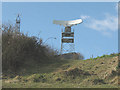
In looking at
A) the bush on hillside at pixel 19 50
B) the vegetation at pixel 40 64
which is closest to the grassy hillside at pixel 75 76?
the vegetation at pixel 40 64

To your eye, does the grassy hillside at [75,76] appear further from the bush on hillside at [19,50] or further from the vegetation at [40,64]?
the bush on hillside at [19,50]

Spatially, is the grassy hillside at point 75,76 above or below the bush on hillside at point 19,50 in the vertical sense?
below

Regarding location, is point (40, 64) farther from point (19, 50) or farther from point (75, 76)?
point (75, 76)

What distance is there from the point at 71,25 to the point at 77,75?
1554 centimetres

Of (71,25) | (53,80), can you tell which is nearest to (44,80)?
(53,80)

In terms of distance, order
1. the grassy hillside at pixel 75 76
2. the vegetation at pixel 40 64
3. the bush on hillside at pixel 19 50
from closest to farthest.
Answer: the grassy hillside at pixel 75 76 → the vegetation at pixel 40 64 → the bush on hillside at pixel 19 50

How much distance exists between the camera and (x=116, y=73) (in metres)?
14.6

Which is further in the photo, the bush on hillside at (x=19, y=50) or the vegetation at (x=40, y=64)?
the bush on hillside at (x=19, y=50)

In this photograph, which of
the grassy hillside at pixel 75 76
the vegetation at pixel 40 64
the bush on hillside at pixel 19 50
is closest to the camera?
the grassy hillside at pixel 75 76

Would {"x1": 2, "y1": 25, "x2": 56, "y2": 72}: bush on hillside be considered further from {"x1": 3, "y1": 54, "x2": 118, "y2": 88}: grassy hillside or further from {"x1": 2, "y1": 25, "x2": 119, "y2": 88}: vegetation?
{"x1": 3, "y1": 54, "x2": 118, "y2": 88}: grassy hillside

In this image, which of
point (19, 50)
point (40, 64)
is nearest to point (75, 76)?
point (40, 64)

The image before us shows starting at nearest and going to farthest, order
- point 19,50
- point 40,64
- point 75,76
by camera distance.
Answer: point 75,76 → point 19,50 → point 40,64

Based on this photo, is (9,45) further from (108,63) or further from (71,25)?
(71,25)

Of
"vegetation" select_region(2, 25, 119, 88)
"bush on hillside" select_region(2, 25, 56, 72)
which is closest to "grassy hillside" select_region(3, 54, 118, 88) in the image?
"vegetation" select_region(2, 25, 119, 88)
